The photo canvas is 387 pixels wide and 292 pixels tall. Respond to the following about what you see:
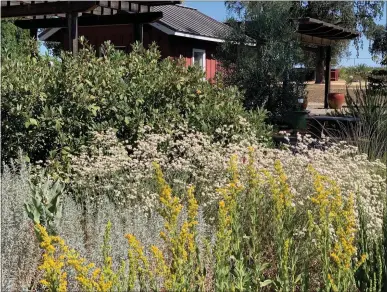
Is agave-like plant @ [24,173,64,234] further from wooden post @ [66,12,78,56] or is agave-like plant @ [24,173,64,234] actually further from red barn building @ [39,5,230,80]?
red barn building @ [39,5,230,80]

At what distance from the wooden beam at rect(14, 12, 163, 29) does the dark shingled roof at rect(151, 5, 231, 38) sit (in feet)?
11.8

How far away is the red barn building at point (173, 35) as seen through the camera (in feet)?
56.1

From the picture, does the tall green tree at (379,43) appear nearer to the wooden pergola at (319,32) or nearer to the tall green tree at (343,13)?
the tall green tree at (343,13)

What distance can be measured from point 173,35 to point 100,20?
542 centimetres

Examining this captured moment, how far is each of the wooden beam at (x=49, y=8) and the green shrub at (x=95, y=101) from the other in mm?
2327

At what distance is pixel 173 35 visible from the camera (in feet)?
56.0

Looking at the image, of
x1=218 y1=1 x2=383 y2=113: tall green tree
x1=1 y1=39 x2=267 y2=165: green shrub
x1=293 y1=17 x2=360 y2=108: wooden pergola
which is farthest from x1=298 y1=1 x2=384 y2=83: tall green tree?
x1=1 y1=39 x2=267 y2=165: green shrub

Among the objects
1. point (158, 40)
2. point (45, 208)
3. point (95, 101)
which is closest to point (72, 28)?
point (95, 101)

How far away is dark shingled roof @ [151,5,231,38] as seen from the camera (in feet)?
56.0

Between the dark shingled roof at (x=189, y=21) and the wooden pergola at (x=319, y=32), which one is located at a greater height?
the dark shingled roof at (x=189, y=21)

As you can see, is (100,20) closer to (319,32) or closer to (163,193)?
(319,32)

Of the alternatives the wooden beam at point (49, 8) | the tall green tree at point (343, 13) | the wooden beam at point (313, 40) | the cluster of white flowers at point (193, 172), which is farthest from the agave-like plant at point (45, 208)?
the tall green tree at point (343, 13)

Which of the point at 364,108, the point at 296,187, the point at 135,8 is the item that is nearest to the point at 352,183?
the point at 296,187

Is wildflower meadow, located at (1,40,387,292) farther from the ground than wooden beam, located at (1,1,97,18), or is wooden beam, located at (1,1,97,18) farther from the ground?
wooden beam, located at (1,1,97,18)
